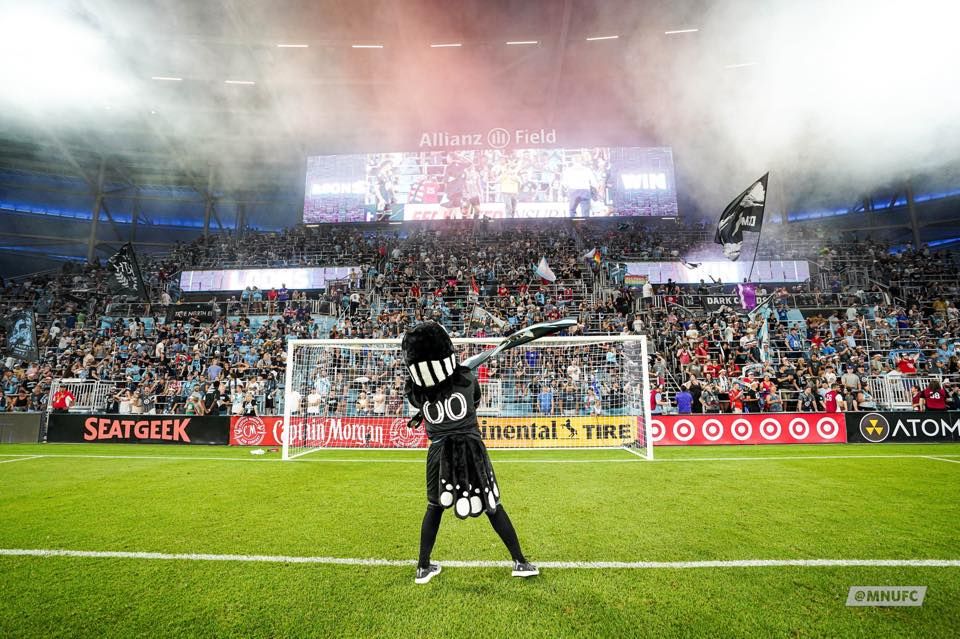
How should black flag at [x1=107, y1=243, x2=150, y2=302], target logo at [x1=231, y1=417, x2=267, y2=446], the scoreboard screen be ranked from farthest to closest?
the scoreboard screen < black flag at [x1=107, y1=243, x2=150, y2=302] < target logo at [x1=231, y1=417, x2=267, y2=446]

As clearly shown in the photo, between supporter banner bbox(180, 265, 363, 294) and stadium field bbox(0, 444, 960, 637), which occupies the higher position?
supporter banner bbox(180, 265, 363, 294)

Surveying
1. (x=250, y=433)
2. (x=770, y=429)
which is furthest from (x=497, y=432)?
(x=770, y=429)

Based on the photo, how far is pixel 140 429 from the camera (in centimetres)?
1302

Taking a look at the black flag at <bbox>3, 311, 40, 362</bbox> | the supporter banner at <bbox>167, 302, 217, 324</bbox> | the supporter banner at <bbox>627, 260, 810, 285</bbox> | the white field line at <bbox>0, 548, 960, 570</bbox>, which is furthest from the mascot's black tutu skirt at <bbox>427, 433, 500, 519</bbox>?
the supporter banner at <bbox>627, 260, 810, 285</bbox>

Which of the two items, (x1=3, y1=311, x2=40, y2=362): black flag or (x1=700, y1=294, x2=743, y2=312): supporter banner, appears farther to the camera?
(x1=700, y1=294, x2=743, y2=312): supporter banner

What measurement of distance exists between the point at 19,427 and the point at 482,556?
632 inches

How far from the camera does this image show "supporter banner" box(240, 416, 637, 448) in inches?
463

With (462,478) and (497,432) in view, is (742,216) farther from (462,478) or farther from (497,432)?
(462,478)

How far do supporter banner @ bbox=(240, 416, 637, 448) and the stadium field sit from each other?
150 inches

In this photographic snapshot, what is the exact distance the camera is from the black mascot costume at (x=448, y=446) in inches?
137

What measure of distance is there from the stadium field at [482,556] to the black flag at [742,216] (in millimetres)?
9290

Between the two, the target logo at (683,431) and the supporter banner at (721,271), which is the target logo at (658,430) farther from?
the supporter banner at (721,271)

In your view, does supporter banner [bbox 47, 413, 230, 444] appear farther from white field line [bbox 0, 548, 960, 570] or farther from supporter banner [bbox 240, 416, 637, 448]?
white field line [bbox 0, 548, 960, 570]

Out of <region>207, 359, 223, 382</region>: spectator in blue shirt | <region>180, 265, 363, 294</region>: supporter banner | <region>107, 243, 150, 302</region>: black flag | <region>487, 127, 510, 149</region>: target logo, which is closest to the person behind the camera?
<region>207, 359, 223, 382</region>: spectator in blue shirt
